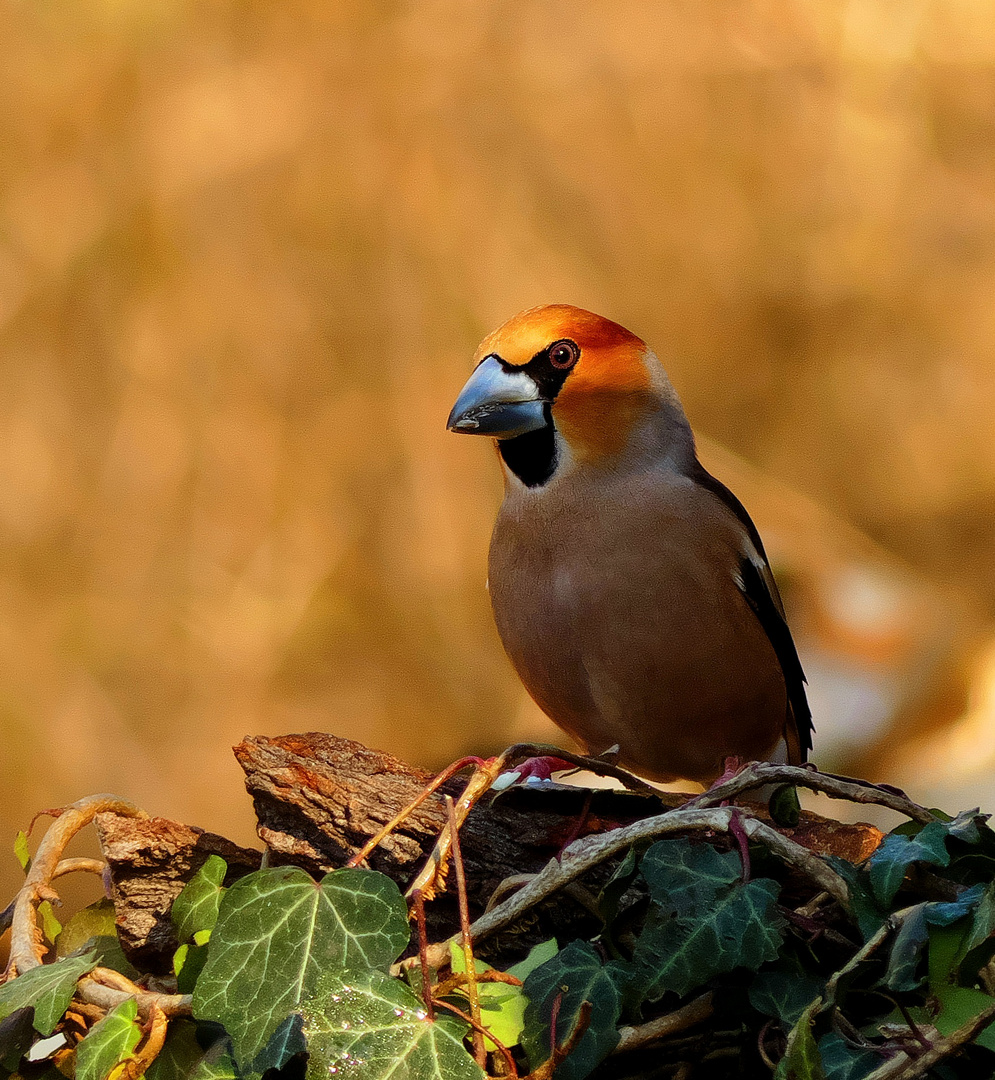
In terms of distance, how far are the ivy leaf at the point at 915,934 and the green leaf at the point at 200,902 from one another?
1.64 ft

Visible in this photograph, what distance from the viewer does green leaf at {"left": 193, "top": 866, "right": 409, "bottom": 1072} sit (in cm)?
76

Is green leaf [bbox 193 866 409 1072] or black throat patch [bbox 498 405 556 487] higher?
black throat patch [bbox 498 405 556 487]

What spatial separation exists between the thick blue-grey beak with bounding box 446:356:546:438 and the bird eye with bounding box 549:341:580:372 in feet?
0.15

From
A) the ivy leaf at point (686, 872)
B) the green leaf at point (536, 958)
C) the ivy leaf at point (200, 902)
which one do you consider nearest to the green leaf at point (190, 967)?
the ivy leaf at point (200, 902)

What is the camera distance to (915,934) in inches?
28.6

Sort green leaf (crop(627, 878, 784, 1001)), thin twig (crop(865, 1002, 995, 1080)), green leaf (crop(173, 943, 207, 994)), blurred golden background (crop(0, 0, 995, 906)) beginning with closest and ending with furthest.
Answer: thin twig (crop(865, 1002, 995, 1080)) < green leaf (crop(627, 878, 784, 1001)) < green leaf (crop(173, 943, 207, 994)) < blurred golden background (crop(0, 0, 995, 906))

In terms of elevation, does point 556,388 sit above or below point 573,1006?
above

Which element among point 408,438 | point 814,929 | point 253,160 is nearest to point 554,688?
point 814,929

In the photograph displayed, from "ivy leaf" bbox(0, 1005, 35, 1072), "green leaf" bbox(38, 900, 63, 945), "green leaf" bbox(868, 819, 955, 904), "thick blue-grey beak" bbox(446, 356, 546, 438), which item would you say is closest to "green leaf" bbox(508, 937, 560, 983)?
"green leaf" bbox(868, 819, 955, 904)

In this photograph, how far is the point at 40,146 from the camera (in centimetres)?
251

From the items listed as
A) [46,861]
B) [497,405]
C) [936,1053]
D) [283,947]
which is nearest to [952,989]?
[936,1053]

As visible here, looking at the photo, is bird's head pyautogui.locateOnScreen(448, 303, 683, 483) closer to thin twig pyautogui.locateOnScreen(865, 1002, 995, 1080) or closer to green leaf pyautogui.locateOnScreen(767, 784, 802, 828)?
green leaf pyautogui.locateOnScreen(767, 784, 802, 828)

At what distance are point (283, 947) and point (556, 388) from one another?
3.02 feet

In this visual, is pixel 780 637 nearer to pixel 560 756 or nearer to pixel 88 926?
pixel 560 756
